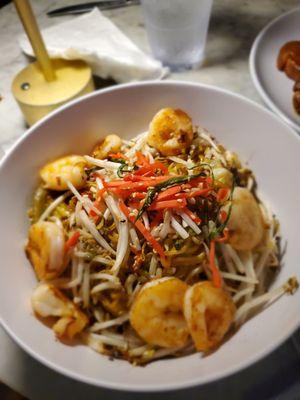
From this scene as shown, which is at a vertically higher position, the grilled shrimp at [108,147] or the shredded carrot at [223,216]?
the grilled shrimp at [108,147]

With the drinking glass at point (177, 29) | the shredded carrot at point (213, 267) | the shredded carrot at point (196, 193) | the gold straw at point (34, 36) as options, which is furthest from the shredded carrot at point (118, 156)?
→ the drinking glass at point (177, 29)

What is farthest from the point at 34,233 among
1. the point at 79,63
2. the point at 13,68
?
the point at 13,68

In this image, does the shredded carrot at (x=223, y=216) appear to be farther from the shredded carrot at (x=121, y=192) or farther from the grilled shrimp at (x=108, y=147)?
the grilled shrimp at (x=108, y=147)

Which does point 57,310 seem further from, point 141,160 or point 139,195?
point 141,160

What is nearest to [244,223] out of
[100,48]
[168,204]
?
[168,204]

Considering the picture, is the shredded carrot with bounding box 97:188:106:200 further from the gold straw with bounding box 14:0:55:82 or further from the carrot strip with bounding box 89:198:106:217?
the gold straw with bounding box 14:0:55:82

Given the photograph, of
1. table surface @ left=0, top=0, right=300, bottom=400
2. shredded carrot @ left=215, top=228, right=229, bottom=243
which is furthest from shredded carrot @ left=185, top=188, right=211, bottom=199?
table surface @ left=0, top=0, right=300, bottom=400

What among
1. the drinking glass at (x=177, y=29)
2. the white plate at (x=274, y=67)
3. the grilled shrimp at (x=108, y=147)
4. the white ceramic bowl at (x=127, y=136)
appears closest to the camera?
the white ceramic bowl at (x=127, y=136)
